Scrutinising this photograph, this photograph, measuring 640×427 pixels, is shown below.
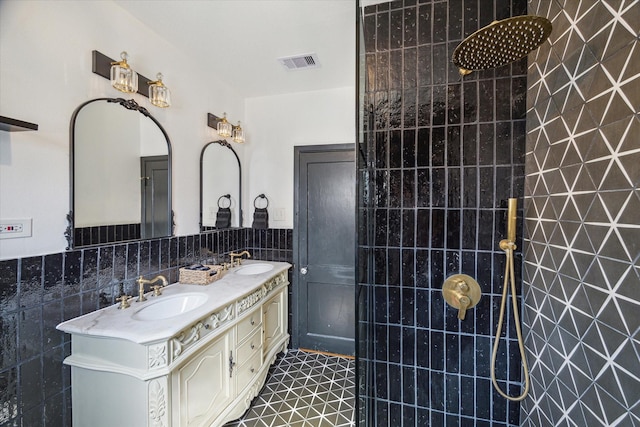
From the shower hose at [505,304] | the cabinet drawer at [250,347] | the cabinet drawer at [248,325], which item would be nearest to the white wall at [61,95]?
the cabinet drawer at [248,325]

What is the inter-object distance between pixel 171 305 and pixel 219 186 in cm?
114

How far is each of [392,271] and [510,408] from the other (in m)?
0.80

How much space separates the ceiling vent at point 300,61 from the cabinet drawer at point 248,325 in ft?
6.38

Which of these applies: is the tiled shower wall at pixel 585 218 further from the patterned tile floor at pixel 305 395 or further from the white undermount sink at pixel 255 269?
the white undermount sink at pixel 255 269

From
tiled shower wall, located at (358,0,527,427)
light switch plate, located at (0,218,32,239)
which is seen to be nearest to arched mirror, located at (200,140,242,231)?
light switch plate, located at (0,218,32,239)

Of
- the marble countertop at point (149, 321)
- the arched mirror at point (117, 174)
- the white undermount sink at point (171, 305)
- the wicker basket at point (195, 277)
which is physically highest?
the arched mirror at point (117, 174)

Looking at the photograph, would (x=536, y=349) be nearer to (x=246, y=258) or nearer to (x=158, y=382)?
(x=158, y=382)

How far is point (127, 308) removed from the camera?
1.37 meters

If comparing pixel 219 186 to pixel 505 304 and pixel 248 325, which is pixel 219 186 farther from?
pixel 505 304

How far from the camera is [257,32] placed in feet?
5.67

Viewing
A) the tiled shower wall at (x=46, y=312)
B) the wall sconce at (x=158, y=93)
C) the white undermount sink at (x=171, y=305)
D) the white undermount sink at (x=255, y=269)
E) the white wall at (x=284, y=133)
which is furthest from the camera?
the white wall at (x=284, y=133)

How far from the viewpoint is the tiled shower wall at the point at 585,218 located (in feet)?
2.18

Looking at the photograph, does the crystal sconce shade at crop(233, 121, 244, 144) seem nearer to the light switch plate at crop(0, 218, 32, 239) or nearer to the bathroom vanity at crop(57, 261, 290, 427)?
the bathroom vanity at crop(57, 261, 290, 427)

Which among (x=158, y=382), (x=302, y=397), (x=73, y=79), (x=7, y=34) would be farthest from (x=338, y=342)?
(x=7, y=34)
